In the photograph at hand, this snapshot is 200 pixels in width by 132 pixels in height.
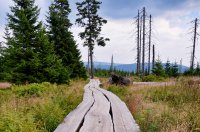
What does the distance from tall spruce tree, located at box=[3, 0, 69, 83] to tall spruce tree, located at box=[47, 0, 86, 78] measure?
616 centimetres

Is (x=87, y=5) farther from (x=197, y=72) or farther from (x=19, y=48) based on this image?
(x=19, y=48)

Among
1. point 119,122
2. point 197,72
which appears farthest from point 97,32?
point 119,122

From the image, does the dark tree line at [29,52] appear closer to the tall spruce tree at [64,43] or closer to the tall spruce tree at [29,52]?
the tall spruce tree at [29,52]

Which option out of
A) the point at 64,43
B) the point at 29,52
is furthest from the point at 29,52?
the point at 64,43

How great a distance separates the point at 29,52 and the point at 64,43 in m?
9.08

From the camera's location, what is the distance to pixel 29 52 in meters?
24.6

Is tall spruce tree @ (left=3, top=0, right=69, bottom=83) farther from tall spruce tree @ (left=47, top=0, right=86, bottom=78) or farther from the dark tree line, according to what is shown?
tall spruce tree @ (left=47, top=0, right=86, bottom=78)

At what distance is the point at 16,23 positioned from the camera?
26938 millimetres

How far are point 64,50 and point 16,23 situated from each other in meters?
7.72

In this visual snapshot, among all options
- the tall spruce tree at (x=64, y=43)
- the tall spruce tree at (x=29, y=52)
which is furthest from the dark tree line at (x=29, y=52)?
the tall spruce tree at (x=64, y=43)

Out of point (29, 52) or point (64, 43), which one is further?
point (64, 43)

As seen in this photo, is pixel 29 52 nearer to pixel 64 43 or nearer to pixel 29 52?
pixel 29 52

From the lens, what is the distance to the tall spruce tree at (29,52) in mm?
24641

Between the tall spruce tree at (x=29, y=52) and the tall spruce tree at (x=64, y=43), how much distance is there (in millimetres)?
6158
